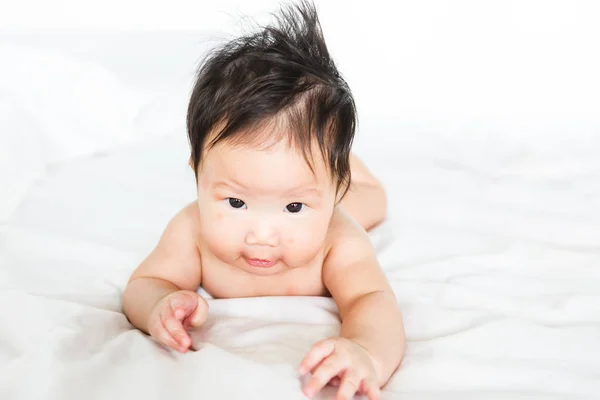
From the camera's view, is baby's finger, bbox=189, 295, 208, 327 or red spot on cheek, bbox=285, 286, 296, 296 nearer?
baby's finger, bbox=189, 295, 208, 327

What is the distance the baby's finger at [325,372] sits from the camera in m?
1.00

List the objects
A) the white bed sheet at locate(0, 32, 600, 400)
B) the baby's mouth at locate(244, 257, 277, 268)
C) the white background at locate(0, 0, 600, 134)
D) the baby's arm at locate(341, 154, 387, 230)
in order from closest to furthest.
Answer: the white bed sheet at locate(0, 32, 600, 400)
the baby's mouth at locate(244, 257, 277, 268)
the baby's arm at locate(341, 154, 387, 230)
the white background at locate(0, 0, 600, 134)

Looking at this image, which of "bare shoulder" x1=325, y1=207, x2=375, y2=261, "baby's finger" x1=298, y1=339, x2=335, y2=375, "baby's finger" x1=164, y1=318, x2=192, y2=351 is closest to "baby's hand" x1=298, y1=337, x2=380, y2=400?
"baby's finger" x1=298, y1=339, x2=335, y2=375

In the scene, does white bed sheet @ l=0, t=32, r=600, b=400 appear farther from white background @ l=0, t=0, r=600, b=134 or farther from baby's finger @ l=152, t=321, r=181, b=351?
white background @ l=0, t=0, r=600, b=134

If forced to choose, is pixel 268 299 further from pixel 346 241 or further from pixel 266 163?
pixel 266 163

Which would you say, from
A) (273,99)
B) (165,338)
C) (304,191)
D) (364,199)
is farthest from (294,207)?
(364,199)

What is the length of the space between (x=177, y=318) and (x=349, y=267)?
0.33 metres

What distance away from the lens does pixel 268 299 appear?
1320 millimetres

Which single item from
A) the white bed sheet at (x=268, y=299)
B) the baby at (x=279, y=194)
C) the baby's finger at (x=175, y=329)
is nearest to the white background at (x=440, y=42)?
the white bed sheet at (x=268, y=299)

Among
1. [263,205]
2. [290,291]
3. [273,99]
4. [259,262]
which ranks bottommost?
[290,291]

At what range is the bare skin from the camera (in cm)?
112

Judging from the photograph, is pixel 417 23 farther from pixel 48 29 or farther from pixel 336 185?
pixel 336 185

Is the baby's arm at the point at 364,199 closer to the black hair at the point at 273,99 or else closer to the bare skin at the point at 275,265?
the bare skin at the point at 275,265

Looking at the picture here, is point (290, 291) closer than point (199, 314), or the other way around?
point (199, 314)
